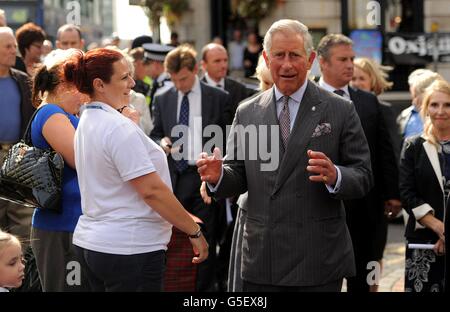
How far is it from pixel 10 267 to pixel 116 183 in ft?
2.31

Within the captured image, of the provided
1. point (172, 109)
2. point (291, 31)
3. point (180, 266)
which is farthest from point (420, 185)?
point (172, 109)

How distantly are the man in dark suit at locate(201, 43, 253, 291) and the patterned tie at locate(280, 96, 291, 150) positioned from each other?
3.02m

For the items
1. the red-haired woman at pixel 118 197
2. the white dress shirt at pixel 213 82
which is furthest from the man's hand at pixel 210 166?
the white dress shirt at pixel 213 82

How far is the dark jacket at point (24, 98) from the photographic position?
773 cm

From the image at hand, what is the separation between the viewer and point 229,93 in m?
9.42

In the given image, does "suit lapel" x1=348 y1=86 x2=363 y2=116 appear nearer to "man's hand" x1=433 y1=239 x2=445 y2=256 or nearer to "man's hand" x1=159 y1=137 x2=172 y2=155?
"man's hand" x1=433 y1=239 x2=445 y2=256

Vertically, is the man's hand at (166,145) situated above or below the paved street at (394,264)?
above

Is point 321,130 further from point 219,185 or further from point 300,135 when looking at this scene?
point 219,185

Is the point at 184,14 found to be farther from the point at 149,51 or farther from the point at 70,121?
the point at 70,121

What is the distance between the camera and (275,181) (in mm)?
5137

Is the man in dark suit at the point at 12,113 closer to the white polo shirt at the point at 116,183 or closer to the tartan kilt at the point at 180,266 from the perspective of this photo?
the tartan kilt at the point at 180,266

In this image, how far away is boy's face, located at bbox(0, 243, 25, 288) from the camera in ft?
16.6
